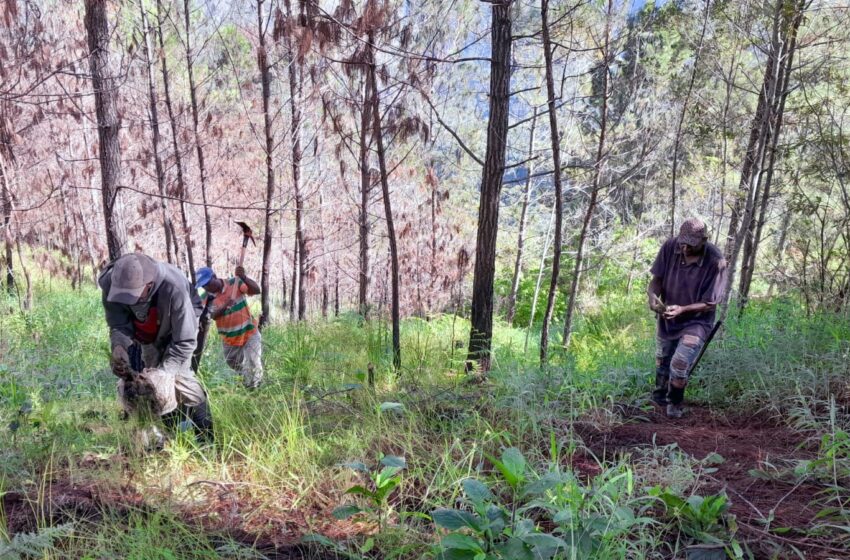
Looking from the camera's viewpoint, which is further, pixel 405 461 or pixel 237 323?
pixel 237 323

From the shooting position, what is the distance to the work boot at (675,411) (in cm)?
395

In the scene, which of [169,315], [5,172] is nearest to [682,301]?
[169,315]

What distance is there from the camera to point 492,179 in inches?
194

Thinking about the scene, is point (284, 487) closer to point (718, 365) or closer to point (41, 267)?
point (718, 365)

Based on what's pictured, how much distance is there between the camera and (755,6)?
19.4ft

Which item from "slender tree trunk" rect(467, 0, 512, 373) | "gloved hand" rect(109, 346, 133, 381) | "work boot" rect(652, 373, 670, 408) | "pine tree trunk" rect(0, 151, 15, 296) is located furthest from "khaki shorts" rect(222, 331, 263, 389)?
"pine tree trunk" rect(0, 151, 15, 296)

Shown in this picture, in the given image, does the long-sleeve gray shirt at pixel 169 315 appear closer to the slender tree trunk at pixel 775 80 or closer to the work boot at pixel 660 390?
the work boot at pixel 660 390

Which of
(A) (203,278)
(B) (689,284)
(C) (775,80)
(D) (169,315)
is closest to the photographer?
(D) (169,315)

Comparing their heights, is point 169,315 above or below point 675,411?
above

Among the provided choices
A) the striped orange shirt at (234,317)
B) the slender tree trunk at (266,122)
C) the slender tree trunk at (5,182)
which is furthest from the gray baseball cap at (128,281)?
the slender tree trunk at (5,182)

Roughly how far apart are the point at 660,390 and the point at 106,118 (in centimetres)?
613

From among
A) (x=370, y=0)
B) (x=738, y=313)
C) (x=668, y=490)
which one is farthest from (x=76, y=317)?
(x=738, y=313)

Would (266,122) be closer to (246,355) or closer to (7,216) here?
(246,355)

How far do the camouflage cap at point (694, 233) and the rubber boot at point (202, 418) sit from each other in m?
3.77
